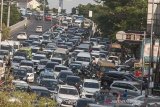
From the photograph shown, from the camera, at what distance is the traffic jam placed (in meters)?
34.1

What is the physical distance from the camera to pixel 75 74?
51781 mm

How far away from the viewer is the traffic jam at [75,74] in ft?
112

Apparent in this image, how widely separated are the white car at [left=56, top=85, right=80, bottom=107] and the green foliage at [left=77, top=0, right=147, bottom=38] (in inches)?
1436

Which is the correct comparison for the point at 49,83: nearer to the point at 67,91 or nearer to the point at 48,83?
the point at 48,83

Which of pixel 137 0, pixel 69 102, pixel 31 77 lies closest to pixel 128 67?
pixel 31 77

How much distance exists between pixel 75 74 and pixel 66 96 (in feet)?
49.6

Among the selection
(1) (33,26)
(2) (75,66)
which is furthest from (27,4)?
(2) (75,66)

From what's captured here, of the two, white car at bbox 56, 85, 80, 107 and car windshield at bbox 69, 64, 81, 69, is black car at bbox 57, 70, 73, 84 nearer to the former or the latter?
car windshield at bbox 69, 64, 81, 69

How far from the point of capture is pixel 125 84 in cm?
4325

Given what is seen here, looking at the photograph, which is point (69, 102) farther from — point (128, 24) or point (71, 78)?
point (128, 24)

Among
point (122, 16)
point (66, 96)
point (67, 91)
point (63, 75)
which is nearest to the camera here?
point (66, 96)

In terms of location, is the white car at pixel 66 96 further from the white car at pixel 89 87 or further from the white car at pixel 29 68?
the white car at pixel 29 68

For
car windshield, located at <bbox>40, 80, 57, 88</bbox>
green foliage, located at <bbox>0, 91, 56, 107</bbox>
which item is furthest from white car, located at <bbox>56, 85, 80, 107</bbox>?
green foliage, located at <bbox>0, 91, 56, 107</bbox>

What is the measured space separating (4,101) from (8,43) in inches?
1848
